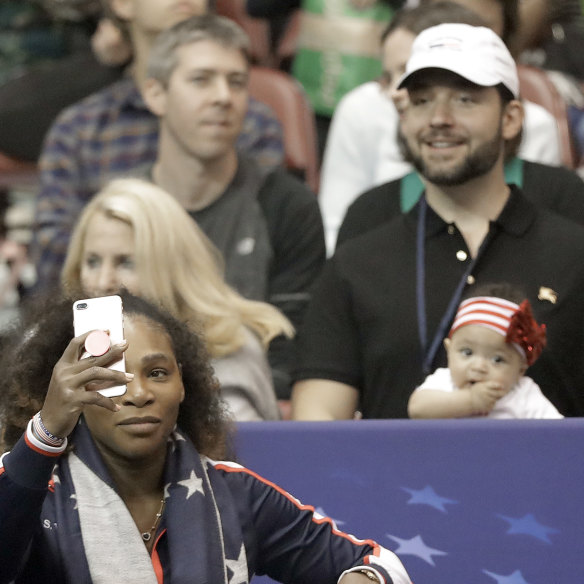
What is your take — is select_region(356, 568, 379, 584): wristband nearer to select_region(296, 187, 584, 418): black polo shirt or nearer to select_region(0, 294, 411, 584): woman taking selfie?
select_region(0, 294, 411, 584): woman taking selfie

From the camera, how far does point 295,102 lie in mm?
5668

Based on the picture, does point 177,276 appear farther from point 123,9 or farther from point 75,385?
point 123,9

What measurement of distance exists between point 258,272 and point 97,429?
198 centimetres

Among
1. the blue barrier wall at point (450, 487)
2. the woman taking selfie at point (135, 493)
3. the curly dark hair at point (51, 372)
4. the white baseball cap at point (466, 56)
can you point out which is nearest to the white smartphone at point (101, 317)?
the woman taking selfie at point (135, 493)

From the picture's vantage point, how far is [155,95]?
4.98 m

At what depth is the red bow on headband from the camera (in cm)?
351

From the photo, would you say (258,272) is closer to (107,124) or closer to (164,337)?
(107,124)

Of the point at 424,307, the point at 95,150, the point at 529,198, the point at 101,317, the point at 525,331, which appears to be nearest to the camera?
the point at 101,317

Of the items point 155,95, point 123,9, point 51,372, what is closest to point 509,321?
point 51,372

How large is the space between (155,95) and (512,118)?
1.35 meters

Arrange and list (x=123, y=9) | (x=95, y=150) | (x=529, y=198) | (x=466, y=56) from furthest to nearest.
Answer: (x=123, y=9)
(x=95, y=150)
(x=529, y=198)
(x=466, y=56)

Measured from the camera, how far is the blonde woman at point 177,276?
157 inches

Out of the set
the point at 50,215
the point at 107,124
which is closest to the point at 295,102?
the point at 107,124

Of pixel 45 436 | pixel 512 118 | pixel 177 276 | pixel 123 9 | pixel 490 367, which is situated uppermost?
pixel 123 9
